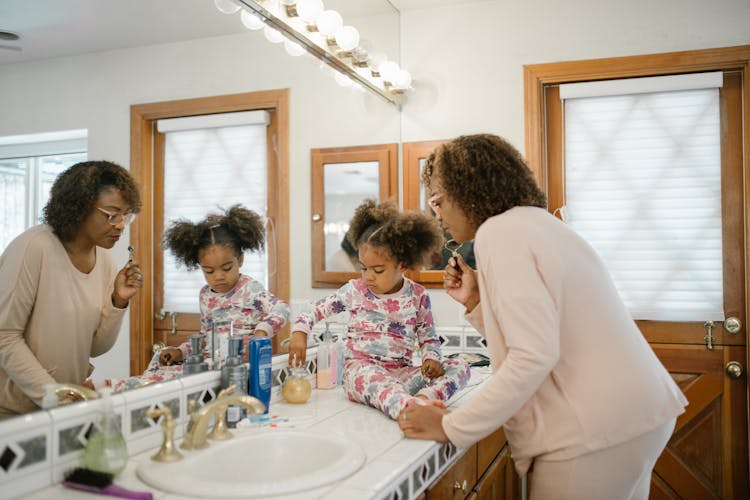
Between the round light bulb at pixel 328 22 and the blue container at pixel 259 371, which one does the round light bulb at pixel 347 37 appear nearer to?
the round light bulb at pixel 328 22

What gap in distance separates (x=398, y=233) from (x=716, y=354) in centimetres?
151

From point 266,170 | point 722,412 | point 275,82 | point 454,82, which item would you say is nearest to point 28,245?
point 266,170

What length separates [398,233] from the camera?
190 centimetres

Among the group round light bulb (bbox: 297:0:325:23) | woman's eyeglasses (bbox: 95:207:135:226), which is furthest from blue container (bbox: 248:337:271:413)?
round light bulb (bbox: 297:0:325:23)

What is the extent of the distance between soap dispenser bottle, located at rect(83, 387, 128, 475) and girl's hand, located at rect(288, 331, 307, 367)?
0.77 m

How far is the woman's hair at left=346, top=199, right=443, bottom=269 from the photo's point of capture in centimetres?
191

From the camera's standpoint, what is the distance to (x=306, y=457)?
A: 4.31 ft

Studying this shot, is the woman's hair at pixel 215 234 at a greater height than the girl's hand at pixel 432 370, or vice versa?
the woman's hair at pixel 215 234

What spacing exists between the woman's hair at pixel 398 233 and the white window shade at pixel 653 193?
35.8 inches

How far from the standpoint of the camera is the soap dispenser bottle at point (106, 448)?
1062mm

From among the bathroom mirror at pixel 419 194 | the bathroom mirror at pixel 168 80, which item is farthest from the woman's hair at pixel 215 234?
the bathroom mirror at pixel 419 194

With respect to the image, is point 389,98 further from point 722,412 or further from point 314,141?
point 722,412

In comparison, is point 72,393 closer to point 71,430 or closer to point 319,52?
point 71,430

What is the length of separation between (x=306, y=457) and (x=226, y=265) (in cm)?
56
